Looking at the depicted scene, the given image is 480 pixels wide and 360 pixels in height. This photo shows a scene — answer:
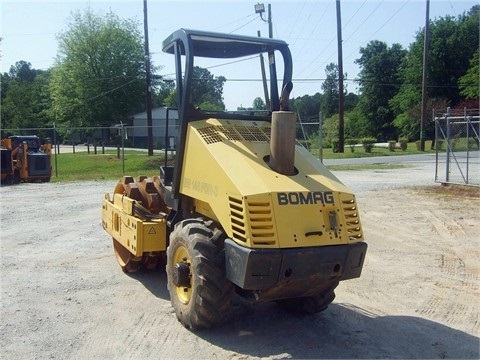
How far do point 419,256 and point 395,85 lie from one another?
65097 millimetres

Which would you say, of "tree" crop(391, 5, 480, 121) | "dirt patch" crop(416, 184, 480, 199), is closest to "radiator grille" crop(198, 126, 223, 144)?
"dirt patch" crop(416, 184, 480, 199)

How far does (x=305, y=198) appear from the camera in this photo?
15.5ft

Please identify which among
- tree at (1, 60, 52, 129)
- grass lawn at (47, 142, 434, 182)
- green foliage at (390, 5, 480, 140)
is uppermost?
green foliage at (390, 5, 480, 140)

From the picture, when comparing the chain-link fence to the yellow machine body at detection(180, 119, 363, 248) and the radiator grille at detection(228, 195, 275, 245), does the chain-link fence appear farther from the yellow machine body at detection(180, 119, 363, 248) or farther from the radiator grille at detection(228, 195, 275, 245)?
the radiator grille at detection(228, 195, 275, 245)

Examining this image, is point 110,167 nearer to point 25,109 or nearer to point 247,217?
point 247,217

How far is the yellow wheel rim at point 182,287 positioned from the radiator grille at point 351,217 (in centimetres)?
150

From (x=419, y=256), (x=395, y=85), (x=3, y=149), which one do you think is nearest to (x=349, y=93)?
(x=395, y=85)

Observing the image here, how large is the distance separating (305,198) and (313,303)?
51.6 inches

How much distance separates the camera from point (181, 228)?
5219mm

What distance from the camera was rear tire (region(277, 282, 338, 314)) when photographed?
5.40 m

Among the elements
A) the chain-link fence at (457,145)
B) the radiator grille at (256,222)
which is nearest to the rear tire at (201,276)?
the radiator grille at (256,222)

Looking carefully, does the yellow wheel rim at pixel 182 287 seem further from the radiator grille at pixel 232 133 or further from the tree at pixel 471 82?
the tree at pixel 471 82

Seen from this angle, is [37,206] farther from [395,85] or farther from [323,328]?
[395,85]

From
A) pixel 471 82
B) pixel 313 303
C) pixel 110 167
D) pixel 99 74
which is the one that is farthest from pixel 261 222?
pixel 471 82
